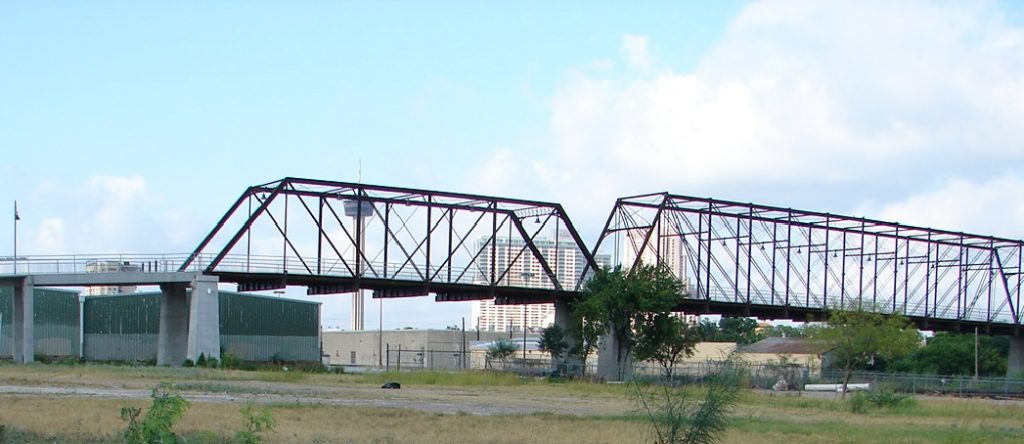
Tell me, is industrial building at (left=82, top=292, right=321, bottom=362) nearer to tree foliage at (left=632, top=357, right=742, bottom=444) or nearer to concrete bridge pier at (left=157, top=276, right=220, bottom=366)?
concrete bridge pier at (left=157, top=276, right=220, bottom=366)

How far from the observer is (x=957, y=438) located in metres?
30.4

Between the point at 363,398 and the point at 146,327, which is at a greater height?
the point at 363,398

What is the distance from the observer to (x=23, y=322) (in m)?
73.9

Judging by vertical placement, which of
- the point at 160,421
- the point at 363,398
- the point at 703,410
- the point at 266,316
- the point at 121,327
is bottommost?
the point at 121,327

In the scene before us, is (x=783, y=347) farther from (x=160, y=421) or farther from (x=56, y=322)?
(x=160, y=421)

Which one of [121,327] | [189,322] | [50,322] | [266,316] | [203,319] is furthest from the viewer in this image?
[266,316]

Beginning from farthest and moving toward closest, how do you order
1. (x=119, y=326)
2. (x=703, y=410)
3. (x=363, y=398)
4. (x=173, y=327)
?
(x=119, y=326) → (x=173, y=327) → (x=363, y=398) → (x=703, y=410)

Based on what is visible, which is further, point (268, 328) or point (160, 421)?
point (268, 328)

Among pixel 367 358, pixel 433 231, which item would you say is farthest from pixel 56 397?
pixel 367 358

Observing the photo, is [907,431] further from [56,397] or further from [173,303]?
[173,303]

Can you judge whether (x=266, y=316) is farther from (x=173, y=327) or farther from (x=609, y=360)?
(x=609, y=360)

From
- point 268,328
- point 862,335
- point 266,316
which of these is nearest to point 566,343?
point 862,335

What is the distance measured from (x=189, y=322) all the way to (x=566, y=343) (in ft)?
90.4

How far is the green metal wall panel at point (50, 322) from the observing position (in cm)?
8912
